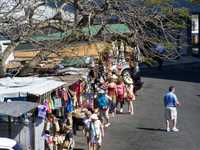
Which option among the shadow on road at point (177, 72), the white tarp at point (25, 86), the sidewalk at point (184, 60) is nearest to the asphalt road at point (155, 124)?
the shadow on road at point (177, 72)

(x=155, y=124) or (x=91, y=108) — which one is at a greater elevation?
(x=91, y=108)

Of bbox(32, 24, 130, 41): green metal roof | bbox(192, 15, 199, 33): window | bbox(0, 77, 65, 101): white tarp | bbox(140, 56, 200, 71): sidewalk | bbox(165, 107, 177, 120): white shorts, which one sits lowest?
bbox(140, 56, 200, 71): sidewalk

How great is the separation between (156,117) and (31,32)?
7629 millimetres

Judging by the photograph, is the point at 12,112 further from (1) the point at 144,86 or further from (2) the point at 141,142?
(1) the point at 144,86

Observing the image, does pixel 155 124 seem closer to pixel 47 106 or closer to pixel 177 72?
pixel 47 106

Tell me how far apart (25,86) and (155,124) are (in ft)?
23.4

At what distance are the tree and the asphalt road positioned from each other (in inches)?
108

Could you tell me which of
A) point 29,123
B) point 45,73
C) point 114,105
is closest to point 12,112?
point 29,123

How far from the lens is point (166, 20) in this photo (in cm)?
2431

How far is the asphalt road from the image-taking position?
22.5 meters

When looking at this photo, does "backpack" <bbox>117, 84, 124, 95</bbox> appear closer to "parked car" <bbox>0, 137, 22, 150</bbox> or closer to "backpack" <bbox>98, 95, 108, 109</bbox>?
"backpack" <bbox>98, 95, 108, 109</bbox>

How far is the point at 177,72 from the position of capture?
138 ft

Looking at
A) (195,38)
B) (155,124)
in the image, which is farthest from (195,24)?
(155,124)

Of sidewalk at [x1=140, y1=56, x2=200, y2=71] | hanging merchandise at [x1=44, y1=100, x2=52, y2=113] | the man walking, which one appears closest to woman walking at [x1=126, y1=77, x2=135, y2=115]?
the man walking
